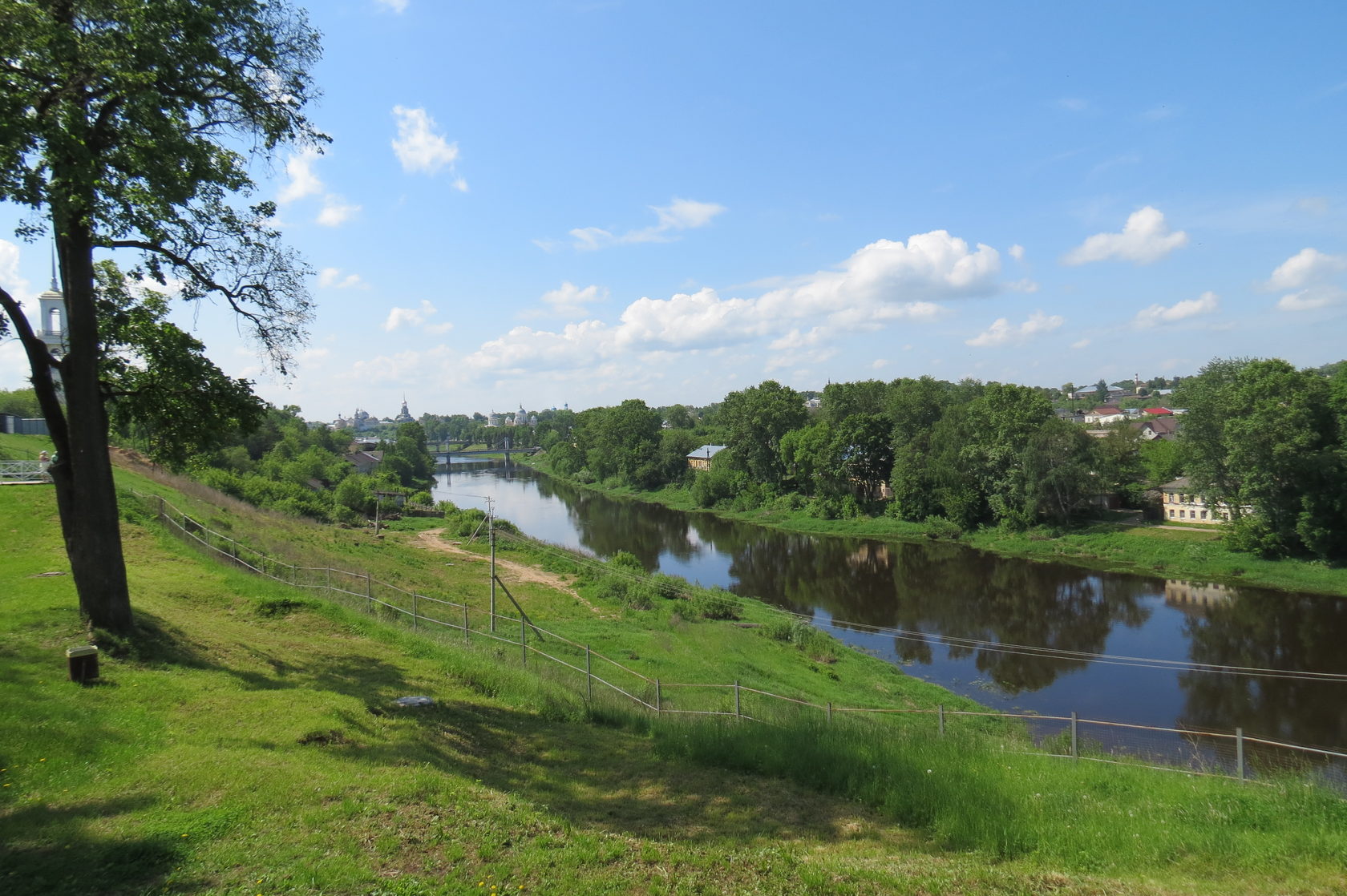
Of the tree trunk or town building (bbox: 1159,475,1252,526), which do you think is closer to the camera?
the tree trunk

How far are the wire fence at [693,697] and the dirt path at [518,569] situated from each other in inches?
353

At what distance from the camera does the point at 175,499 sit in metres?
29.7

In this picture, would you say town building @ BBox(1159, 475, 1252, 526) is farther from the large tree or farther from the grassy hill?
the large tree

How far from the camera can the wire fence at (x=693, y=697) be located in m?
13.4

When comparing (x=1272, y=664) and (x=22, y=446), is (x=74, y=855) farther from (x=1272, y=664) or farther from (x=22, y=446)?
(x=22, y=446)

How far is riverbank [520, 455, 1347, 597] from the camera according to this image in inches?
1394

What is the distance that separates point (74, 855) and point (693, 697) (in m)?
13.7

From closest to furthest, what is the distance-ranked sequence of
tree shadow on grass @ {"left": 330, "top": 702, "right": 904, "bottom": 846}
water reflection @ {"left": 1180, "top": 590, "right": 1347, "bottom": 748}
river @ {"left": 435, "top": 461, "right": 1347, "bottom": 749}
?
tree shadow on grass @ {"left": 330, "top": 702, "right": 904, "bottom": 846} → water reflection @ {"left": 1180, "top": 590, "right": 1347, "bottom": 748} → river @ {"left": 435, "top": 461, "right": 1347, "bottom": 749}

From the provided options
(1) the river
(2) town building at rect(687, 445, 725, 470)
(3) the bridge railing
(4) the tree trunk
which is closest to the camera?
(4) the tree trunk

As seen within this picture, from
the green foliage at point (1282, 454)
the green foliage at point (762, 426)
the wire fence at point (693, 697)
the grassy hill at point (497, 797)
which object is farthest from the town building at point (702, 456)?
the grassy hill at point (497, 797)

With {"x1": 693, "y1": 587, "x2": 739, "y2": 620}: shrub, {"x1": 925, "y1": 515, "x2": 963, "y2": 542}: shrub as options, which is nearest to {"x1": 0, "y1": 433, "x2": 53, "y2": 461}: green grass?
{"x1": 693, "y1": 587, "x2": 739, "y2": 620}: shrub

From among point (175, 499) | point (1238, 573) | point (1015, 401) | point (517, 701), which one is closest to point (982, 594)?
point (1238, 573)

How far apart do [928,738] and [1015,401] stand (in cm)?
4811

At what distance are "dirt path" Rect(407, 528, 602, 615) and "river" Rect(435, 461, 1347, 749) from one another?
8.70 meters
